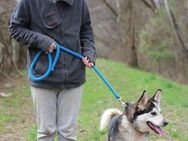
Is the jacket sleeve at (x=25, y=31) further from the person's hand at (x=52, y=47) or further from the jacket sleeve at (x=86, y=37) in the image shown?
the jacket sleeve at (x=86, y=37)

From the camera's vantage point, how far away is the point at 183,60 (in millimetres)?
21188

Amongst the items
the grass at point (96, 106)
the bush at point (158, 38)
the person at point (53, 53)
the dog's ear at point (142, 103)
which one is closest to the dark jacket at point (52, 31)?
the person at point (53, 53)

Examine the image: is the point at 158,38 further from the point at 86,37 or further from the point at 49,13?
the point at 49,13

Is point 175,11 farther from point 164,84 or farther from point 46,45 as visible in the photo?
point 46,45

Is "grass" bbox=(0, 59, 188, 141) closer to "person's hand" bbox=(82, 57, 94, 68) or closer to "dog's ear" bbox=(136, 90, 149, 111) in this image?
"dog's ear" bbox=(136, 90, 149, 111)

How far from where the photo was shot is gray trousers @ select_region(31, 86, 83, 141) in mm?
5281

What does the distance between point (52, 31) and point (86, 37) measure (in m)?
0.49

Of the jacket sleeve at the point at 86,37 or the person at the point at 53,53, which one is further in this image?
the jacket sleeve at the point at 86,37

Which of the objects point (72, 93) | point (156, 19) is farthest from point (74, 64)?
point (156, 19)

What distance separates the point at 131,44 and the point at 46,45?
16308 millimetres

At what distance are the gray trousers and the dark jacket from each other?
98 millimetres

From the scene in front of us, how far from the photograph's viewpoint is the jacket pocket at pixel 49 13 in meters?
5.12

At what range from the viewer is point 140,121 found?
551cm

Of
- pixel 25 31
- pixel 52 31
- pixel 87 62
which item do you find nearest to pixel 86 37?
pixel 87 62
